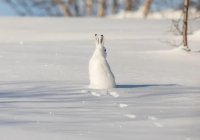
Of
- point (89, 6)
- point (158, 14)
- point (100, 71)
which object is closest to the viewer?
point (100, 71)

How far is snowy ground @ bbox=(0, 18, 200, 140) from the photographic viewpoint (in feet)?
21.1

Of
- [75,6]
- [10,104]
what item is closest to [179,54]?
[10,104]

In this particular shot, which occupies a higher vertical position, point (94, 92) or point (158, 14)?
point (94, 92)

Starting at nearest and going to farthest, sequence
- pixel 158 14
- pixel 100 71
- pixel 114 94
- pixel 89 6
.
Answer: pixel 114 94 → pixel 100 71 → pixel 158 14 → pixel 89 6

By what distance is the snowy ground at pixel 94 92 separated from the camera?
643 centimetres

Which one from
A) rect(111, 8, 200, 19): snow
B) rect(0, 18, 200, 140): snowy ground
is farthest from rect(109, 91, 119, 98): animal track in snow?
rect(111, 8, 200, 19): snow

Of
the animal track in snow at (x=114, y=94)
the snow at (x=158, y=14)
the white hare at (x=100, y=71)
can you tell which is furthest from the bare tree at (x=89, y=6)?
the animal track in snow at (x=114, y=94)

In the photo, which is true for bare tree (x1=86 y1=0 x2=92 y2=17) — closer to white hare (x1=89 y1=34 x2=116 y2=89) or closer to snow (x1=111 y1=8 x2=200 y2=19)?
snow (x1=111 y1=8 x2=200 y2=19)

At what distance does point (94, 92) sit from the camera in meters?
9.21

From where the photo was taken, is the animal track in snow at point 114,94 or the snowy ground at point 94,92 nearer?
the snowy ground at point 94,92

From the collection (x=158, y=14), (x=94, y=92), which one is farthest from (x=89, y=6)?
(x=94, y=92)

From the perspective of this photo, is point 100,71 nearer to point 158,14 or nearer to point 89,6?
point 158,14

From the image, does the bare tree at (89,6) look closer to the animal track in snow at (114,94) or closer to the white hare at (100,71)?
the white hare at (100,71)

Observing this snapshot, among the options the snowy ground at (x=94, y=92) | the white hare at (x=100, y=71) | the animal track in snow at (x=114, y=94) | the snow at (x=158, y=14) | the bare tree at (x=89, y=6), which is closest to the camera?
the snowy ground at (x=94, y=92)
